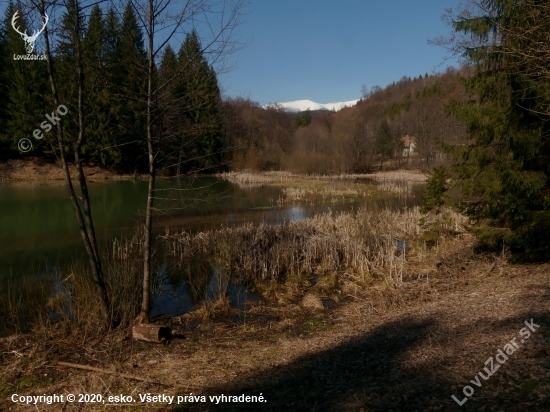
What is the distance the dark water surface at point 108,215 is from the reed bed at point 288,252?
3.40 feet

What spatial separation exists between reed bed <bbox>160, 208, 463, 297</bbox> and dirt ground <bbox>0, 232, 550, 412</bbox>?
261cm

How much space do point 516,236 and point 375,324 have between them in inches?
136

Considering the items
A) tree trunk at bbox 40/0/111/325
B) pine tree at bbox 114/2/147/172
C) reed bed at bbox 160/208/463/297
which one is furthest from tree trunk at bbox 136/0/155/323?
reed bed at bbox 160/208/463/297

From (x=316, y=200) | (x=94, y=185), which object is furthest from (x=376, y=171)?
(x=94, y=185)


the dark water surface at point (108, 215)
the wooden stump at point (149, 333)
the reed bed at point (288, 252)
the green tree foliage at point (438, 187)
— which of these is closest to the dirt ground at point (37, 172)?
the dark water surface at point (108, 215)

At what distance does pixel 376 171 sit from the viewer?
52.8m

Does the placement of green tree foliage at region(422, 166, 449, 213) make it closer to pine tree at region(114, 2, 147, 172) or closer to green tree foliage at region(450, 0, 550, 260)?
green tree foliage at region(450, 0, 550, 260)

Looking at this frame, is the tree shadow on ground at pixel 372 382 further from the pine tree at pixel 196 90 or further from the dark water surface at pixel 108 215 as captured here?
the pine tree at pixel 196 90

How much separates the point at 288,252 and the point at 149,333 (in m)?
6.10

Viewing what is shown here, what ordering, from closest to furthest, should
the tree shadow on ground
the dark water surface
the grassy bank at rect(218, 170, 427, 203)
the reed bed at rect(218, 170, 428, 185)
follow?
the tree shadow on ground → the dark water surface → the grassy bank at rect(218, 170, 427, 203) → the reed bed at rect(218, 170, 428, 185)

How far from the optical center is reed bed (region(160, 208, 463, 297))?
11000mm

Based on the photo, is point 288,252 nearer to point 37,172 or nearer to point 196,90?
point 196,90

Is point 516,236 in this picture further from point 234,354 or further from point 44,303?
point 44,303

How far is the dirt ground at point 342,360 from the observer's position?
3.95 meters
